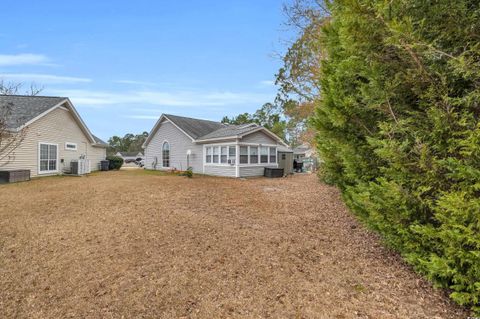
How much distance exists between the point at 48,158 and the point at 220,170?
36.1ft

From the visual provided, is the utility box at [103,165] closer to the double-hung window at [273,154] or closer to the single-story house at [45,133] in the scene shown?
the single-story house at [45,133]

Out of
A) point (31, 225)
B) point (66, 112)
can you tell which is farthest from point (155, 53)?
point (31, 225)

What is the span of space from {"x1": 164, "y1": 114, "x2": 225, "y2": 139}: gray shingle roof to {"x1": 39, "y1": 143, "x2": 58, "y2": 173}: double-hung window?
26.1 ft

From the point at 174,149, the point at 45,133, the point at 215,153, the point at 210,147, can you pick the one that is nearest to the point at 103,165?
the point at 45,133

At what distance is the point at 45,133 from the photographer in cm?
1462

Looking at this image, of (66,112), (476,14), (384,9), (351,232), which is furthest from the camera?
(66,112)

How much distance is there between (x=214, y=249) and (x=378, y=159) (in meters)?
2.99

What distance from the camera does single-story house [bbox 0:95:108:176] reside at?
1289 centimetres

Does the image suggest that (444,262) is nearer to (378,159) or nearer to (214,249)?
(378,159)

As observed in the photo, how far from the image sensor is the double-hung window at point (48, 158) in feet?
47.6

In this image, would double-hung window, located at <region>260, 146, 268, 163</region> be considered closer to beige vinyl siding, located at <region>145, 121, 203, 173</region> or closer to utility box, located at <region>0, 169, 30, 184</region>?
beige vinyl siding, located at <region>145, 121, 203, 173</region>

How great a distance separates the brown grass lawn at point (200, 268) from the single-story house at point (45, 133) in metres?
9.06

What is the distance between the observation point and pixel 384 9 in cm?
255

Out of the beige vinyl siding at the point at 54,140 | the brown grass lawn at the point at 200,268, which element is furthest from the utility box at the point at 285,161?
the beige vinyl siding at the point at 54,140
